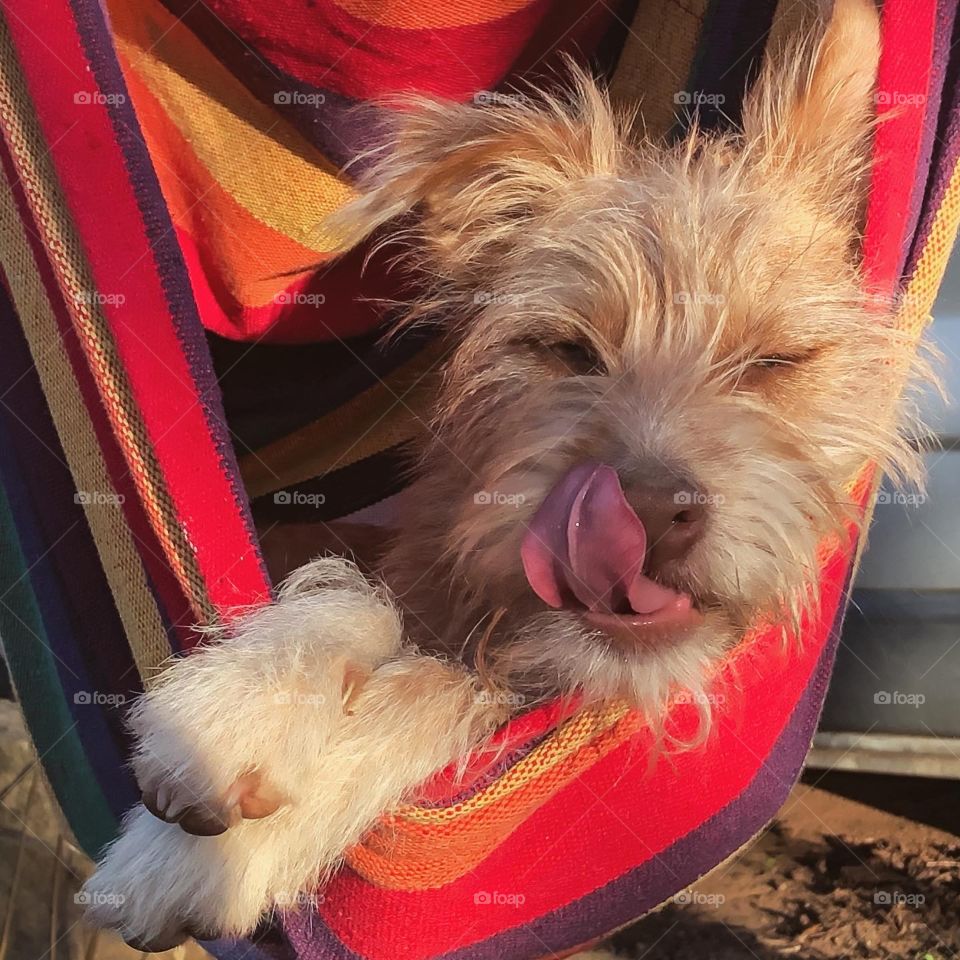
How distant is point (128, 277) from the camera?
1665mm

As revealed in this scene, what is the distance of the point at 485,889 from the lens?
5.82ft

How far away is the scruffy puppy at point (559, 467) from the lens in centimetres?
157

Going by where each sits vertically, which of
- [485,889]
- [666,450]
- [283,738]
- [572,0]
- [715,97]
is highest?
[572,0]

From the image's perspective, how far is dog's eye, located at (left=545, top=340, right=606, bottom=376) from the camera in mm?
2018

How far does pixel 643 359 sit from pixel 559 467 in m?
0.41

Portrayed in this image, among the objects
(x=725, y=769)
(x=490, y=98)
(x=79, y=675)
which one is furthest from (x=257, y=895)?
(x=490, y=98)

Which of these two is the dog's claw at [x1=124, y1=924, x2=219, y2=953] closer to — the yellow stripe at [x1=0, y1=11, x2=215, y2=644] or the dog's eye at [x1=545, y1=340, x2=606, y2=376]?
the yellow stripe at [x1=0, y1=11, x2=215, y2=644]

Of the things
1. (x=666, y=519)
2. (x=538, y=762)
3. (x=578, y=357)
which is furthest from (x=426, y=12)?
(x=538, y=762)

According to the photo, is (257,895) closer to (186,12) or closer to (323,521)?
(323,521)

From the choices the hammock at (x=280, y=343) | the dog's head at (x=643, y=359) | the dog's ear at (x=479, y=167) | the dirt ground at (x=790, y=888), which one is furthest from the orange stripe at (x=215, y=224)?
the dirt ground at (x=790, y=888)

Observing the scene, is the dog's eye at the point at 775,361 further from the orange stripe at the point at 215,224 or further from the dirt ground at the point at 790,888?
the dirt ground at the point at 790,888

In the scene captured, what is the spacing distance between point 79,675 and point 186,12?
150 cm

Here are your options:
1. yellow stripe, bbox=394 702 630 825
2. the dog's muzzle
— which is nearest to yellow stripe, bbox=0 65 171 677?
yellow stripe, bbox=394 702 630 825

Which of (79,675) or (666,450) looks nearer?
(666,450)
